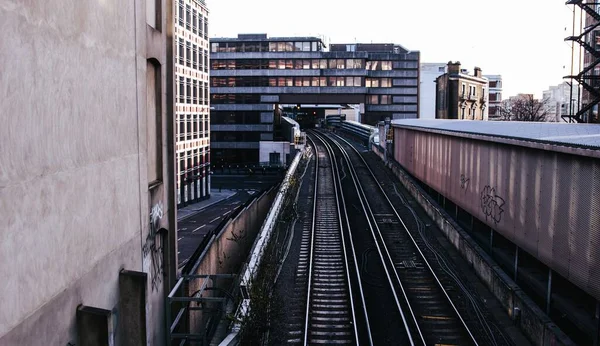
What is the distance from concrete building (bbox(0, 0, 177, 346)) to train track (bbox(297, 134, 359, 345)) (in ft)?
14.8

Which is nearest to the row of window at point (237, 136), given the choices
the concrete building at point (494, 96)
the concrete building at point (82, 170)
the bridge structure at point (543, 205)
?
the concrete building at point (494, 96)

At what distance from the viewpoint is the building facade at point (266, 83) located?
268 ft

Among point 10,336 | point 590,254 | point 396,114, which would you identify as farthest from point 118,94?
point 396,114

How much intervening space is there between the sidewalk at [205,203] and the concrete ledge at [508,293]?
26.1m

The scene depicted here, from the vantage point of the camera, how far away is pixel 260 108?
83.6 m

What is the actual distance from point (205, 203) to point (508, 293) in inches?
1582

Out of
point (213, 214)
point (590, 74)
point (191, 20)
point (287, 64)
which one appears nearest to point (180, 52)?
point (191, 20)

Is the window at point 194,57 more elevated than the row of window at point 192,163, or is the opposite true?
the window at point 194,57

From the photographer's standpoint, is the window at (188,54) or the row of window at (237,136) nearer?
the window at (188,54)

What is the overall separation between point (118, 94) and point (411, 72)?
9004cm

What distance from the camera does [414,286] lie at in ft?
58.7

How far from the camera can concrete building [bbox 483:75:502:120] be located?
111 meters

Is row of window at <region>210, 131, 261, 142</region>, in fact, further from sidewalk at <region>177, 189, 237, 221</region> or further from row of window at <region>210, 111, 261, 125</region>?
sidewalk at <region>177, 189, 237, 221</region>

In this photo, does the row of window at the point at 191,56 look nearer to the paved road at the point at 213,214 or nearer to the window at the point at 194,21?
the window at the point at 194,21
